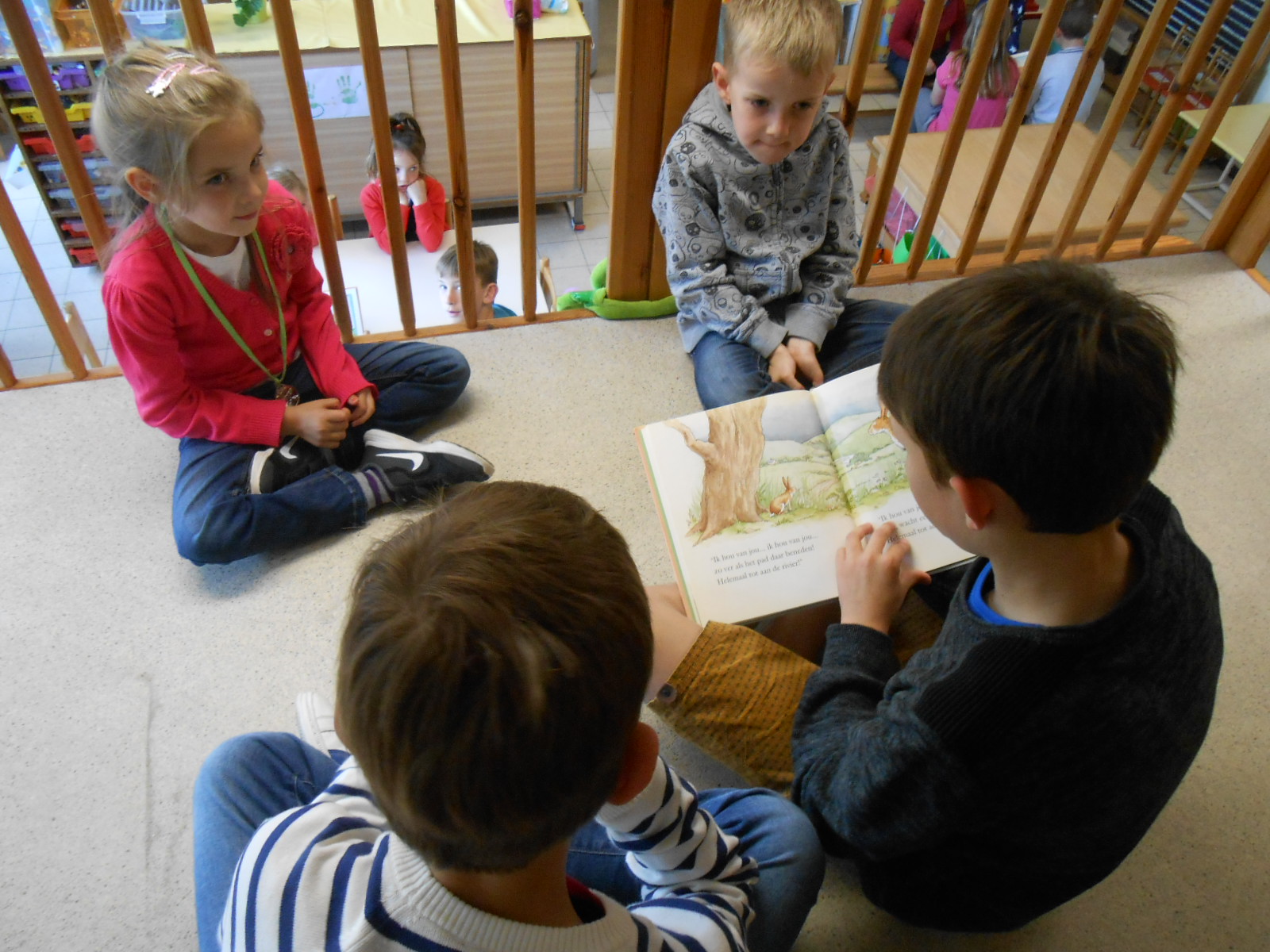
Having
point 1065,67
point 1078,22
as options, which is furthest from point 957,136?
point 1078,22

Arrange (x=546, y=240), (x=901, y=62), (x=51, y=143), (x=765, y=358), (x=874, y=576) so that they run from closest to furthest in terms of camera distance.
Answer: (x=874, y=576) < (x=765, y=358) < (x=51, y=143) < (x=546, y=240) < (x=901, y=62)

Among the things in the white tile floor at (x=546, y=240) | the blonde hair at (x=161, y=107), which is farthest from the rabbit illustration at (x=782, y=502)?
the white tile floor at (x=546, y=240)

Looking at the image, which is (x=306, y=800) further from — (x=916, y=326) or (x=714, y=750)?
(x=916, y=326)

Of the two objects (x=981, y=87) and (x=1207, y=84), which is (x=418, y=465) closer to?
(x=981, y=87)

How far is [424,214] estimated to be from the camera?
2389 millimetres

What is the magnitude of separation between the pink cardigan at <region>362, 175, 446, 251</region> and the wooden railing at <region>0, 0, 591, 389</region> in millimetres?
1075

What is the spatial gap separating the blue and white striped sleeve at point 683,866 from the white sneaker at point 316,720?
0.38 meters

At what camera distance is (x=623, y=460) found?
1.27 metres

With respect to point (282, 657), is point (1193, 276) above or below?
above

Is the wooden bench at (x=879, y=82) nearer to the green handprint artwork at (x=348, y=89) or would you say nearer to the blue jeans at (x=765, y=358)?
the green handprint artwork at (x=348, y=89)

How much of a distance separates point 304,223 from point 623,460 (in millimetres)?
536

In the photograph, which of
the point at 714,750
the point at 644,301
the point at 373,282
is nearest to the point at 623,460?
the point at 644,301

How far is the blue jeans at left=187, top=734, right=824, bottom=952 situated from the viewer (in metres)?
0.71

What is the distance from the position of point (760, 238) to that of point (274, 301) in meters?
0.68
